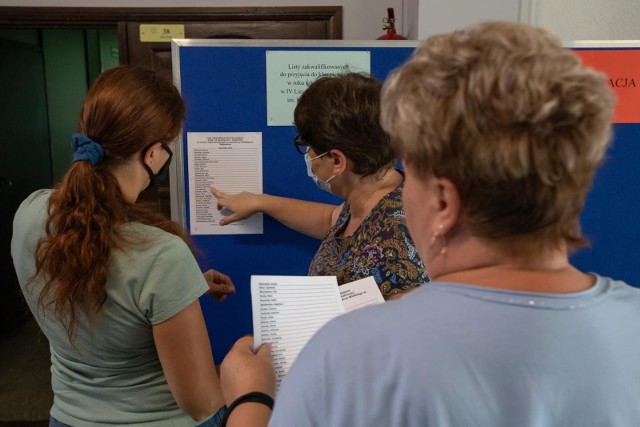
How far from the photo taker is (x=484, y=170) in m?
0.52

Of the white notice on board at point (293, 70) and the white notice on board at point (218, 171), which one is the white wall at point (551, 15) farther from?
the white notice on board at point (218, 171)

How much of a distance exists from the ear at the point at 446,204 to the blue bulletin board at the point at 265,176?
120 cm

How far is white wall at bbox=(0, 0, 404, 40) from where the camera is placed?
3.06m

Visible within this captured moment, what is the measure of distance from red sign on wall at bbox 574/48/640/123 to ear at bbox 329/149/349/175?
0.96m

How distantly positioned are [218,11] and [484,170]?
2.85 meters

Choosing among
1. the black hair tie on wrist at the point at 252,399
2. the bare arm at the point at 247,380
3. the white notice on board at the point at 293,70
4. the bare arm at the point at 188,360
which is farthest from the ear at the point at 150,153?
the white notice on board at the point at 293,70

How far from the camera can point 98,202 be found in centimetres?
102

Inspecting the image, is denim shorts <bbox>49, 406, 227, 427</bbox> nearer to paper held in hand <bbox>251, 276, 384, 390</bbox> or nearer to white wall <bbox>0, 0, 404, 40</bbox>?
paper held in hand <bbox>251, 276, 384, 390</bbox>

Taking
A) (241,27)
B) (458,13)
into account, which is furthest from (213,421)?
(241,27)

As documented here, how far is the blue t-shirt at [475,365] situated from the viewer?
0.51m

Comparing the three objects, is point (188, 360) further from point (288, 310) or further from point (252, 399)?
point (252, 399)

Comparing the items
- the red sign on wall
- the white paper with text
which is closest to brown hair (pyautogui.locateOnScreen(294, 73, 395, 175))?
the white paper with text

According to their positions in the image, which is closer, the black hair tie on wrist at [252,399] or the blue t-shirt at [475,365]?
the blue t-shirt at [475,365]

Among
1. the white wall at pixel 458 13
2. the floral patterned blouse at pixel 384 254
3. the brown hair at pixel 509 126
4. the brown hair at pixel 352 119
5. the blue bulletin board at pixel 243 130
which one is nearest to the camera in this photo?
the brown hair at pixel 509 126
